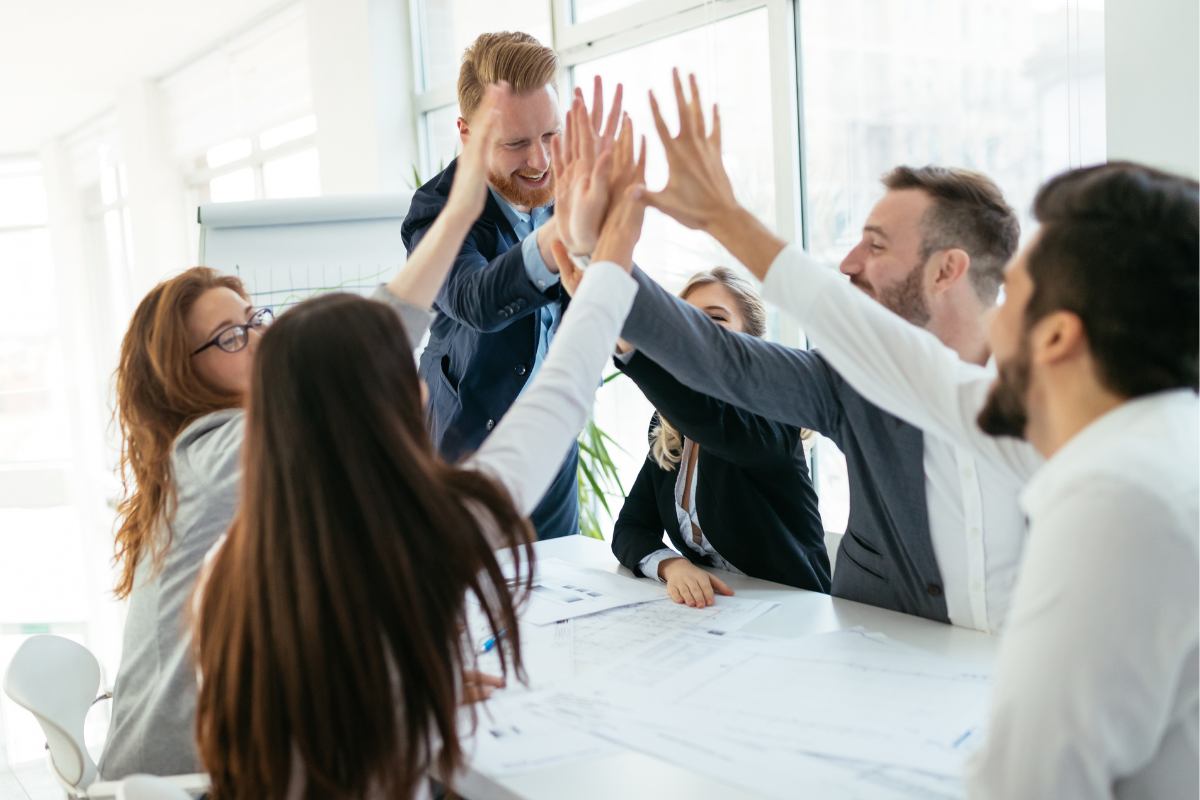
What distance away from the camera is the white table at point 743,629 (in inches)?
36.8

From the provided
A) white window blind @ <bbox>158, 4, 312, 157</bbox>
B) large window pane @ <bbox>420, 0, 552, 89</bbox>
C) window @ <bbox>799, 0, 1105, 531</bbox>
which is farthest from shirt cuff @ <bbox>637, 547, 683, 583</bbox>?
white window blind @ <bbox>158, 4, 312, 157</bbox>

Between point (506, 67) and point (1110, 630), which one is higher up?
point (506, 67)

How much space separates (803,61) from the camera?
9.89 ft

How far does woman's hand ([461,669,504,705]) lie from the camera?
1.05 meters

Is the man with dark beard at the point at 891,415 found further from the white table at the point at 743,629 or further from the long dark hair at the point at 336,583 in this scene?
the long dark hair at the point at 336,583

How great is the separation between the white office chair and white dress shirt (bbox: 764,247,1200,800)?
4.34 ft

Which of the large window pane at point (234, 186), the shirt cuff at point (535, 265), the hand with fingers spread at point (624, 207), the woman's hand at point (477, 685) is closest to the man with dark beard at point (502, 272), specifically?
the shirt cuff at point (535, 265)

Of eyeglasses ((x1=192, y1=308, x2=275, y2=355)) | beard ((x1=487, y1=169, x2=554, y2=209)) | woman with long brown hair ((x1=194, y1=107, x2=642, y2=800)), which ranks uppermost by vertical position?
beard ((x1=487, y1=169, x2=554, y2=209))

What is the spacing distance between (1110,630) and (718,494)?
3.87 ft

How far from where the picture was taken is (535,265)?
1.63 m

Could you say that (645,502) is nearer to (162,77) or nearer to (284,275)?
(284,275)

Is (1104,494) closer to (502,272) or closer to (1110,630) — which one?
(1110,630)

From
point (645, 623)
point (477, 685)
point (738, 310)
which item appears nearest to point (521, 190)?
point (738, 310)

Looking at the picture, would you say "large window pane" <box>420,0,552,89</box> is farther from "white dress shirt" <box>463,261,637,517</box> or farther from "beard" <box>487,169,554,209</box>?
"white dress shirt" <box>463,261,637,517</box>
